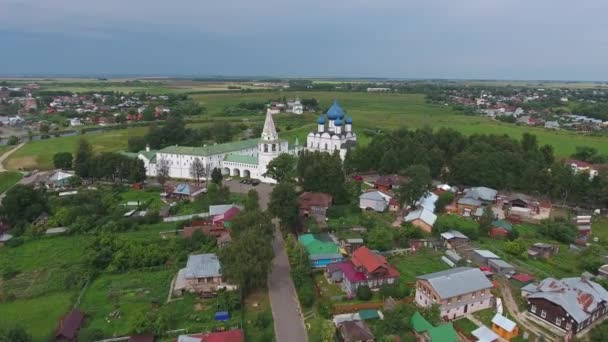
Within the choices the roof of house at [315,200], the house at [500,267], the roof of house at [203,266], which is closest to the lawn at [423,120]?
the roof of house at [315,200]

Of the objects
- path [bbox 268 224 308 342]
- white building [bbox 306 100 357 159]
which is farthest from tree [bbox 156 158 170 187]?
path [bbox 268 224 308 342]

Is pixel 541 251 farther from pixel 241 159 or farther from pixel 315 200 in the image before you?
Answer: pixel 241 159

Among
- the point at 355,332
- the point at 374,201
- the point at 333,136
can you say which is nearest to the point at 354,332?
the point at 355,332

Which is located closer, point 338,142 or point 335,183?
point 335,183

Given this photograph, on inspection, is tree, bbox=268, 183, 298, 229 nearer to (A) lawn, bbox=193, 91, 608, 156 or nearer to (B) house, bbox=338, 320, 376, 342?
(B) house, bbox=338, 320, 376, 342

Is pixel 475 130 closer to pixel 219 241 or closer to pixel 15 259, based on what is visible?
pixel 219 241

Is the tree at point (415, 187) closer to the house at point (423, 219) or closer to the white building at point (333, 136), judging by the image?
the house at point (423, 219)

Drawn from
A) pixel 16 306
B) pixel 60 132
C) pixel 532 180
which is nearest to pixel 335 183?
pixel 532 180
